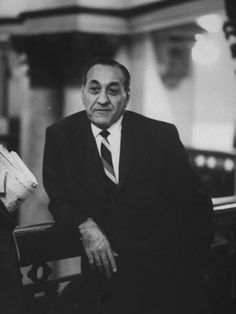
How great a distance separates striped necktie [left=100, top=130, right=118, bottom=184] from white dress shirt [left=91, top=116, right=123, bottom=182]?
0.04 feet

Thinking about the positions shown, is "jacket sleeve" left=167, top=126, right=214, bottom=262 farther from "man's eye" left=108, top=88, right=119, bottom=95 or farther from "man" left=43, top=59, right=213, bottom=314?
"man's eye" left=108, top=88, right=119, bottom=95

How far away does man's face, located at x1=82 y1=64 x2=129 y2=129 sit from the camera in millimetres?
1937

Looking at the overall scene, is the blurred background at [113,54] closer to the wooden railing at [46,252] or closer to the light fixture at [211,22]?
the light fixture at [211,22]

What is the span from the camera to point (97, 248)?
5.99 ft

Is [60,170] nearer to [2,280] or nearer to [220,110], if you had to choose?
[2,280]

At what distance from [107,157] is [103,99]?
24cm

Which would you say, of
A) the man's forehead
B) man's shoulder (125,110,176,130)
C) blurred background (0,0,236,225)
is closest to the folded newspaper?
the man's forehead

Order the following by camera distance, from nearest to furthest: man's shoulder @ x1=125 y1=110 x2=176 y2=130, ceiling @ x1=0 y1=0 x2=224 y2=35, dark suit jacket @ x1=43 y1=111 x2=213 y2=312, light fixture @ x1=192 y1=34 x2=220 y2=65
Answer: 1. dark suit jacket @ x1=43 y1=111 x2=213 y2=312
2. man's shoulder @ x1=125 y1=110 x2=176 y2=130
3. ceiling @ x1=0 y1=0 x2=224 y2=35
4. light fixture @ x1=192 y1=34 x2=220 y2=65

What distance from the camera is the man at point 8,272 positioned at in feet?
5.02

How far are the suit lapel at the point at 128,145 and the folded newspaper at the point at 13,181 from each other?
45 centimetres

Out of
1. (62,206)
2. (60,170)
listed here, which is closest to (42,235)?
(62,206)

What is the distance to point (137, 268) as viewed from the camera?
1.93 meters

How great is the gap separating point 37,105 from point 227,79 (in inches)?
136

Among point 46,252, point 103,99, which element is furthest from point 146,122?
point 46,252
